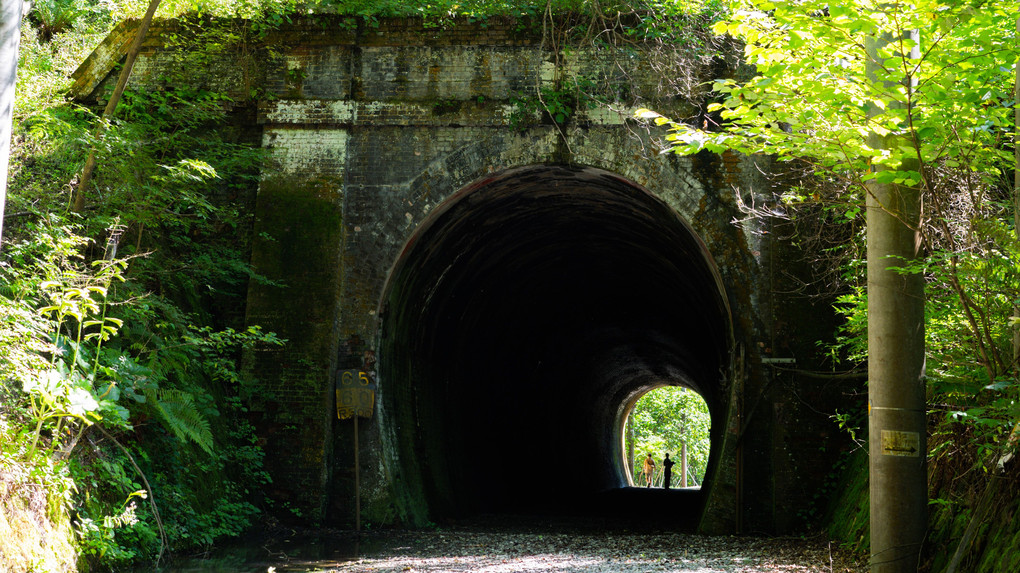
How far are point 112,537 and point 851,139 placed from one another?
21.0 feet

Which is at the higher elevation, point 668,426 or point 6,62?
point 6,62

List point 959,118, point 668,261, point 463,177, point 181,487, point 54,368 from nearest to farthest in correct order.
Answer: point 959,118 → point 54,368 → point 181,487 → point 463,177 → point 668,261

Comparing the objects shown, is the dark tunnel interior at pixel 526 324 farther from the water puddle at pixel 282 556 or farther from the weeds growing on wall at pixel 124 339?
the weeds growing on wall at pixel 124 339

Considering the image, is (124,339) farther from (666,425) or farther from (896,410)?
(666,425)

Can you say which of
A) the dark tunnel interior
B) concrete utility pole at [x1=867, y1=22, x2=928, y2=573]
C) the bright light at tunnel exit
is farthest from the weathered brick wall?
the bright light at tunnel exit

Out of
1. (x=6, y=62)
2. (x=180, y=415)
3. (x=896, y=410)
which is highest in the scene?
(x=6, y=62)

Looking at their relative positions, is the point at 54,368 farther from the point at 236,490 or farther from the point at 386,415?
the point at 386,415

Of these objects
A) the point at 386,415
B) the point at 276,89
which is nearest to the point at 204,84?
the point at 276,89

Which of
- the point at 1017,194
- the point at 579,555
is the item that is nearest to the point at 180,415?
the point at 579,555

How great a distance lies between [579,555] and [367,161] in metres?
5.78

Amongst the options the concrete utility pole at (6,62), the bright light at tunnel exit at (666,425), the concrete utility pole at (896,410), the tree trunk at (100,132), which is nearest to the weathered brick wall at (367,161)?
the tree trunk at (100,132)

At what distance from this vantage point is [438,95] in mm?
11320

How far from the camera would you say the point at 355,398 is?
10680 mm

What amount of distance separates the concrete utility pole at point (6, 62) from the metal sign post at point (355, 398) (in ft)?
21.9
